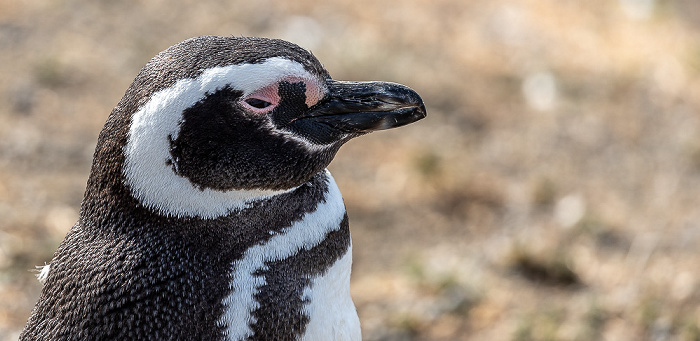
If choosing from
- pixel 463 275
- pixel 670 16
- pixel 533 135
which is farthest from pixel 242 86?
pixel 670 16

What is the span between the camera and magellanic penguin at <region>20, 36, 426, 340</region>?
8.05ft

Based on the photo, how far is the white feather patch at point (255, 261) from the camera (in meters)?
2.55

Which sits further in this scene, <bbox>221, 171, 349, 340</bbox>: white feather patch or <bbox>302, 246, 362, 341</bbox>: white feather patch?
<bbox>302, 246, 362, 341</bbox>: white feather patch

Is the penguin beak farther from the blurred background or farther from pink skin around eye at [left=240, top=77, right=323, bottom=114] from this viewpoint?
the blurred background

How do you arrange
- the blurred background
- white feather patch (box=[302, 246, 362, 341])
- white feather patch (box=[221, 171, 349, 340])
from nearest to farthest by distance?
white feather patch (box=[221, 171, 349, 340])
white feather patch (box=[302, 246, 362, 341])
the blurred background

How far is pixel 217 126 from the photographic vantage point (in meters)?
2.46

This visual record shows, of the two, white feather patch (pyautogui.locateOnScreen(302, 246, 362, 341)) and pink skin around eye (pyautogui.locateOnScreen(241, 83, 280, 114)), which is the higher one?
pink skin around eye (pyautogui.locateOnScreen(241, 83, 280, 114))

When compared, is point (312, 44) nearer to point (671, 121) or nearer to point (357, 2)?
point (357, 2)

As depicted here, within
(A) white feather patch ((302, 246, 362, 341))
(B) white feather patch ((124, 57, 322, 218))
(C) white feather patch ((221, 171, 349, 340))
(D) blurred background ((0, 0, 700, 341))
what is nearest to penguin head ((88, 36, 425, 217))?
(B) white feather patch ((124, 57, 322, 218))

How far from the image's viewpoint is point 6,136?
19.1ft

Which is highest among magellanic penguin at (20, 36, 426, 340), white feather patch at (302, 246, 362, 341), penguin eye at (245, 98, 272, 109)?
penguin eye at (245, 98, 272, 109)

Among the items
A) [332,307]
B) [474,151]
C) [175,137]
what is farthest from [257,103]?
[474,151]

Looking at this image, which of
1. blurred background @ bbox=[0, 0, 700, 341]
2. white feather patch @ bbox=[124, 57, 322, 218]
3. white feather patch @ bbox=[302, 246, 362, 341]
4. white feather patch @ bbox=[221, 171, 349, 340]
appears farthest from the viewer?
blurred background @ bbox=[0, 0, 700, 341]

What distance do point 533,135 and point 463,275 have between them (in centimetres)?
223
